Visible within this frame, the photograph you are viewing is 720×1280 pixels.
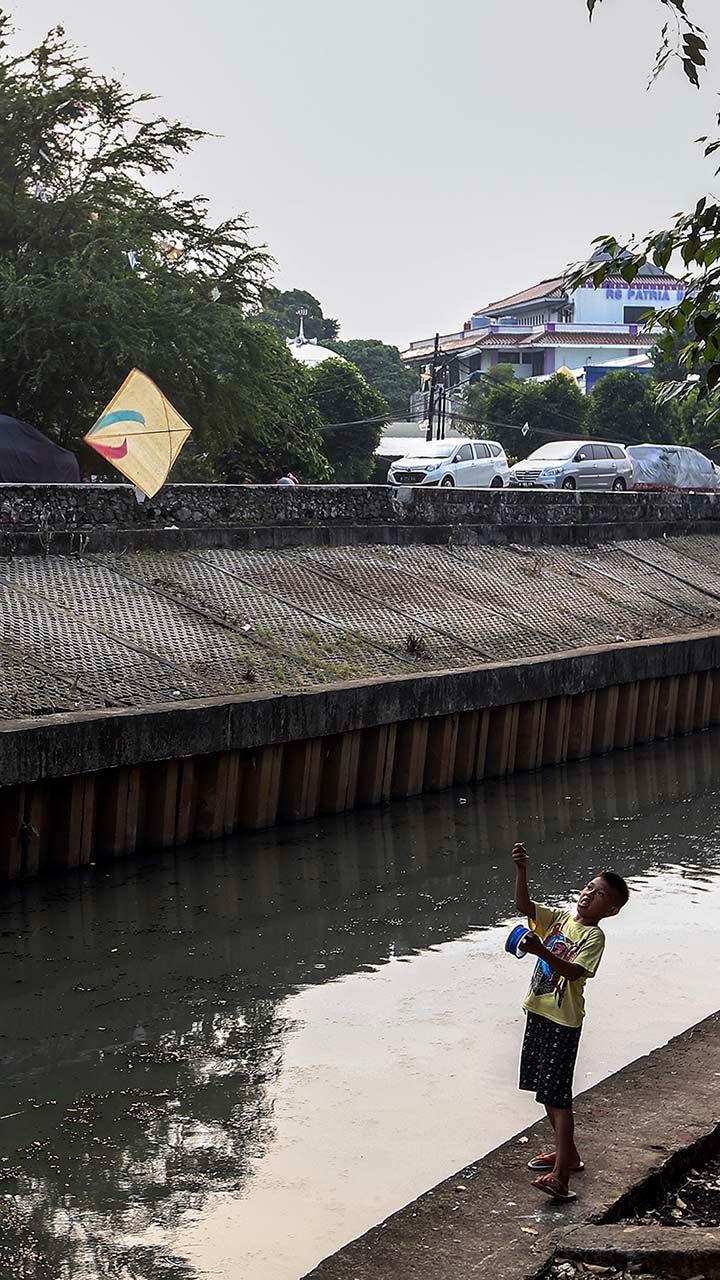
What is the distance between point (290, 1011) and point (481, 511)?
47.4 feet

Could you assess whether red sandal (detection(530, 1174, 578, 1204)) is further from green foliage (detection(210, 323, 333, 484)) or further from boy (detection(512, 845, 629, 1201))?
green foliage (detection(210, 323, 333, 484))

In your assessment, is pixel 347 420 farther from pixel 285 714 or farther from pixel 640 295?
pixel 640 295

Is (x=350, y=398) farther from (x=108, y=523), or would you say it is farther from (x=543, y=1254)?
(x=543, y=1254)

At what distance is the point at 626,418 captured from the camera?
6325 centimetres

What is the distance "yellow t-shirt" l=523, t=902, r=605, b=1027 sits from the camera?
595 centimetres

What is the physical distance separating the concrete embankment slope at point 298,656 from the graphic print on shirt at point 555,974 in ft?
20.1

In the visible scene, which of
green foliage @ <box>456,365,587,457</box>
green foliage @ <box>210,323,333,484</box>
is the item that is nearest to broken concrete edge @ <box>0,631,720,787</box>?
green foliage @ <box>210,323,333,484</box>

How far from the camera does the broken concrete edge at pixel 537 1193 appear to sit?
16.8 feet

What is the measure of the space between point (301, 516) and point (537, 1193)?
49.0ft

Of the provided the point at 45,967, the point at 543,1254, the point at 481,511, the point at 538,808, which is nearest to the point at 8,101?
the point at 481,511

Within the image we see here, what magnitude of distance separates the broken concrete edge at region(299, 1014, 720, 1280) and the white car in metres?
28.6

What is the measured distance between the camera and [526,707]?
1734cm

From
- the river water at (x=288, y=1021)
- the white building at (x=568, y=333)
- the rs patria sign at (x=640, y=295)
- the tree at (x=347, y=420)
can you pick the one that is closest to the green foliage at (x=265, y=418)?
the tree at (x=347, y=420)

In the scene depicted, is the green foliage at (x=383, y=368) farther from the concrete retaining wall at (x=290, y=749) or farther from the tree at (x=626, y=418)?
the concrete retaining wall at (x=290, y=749)
